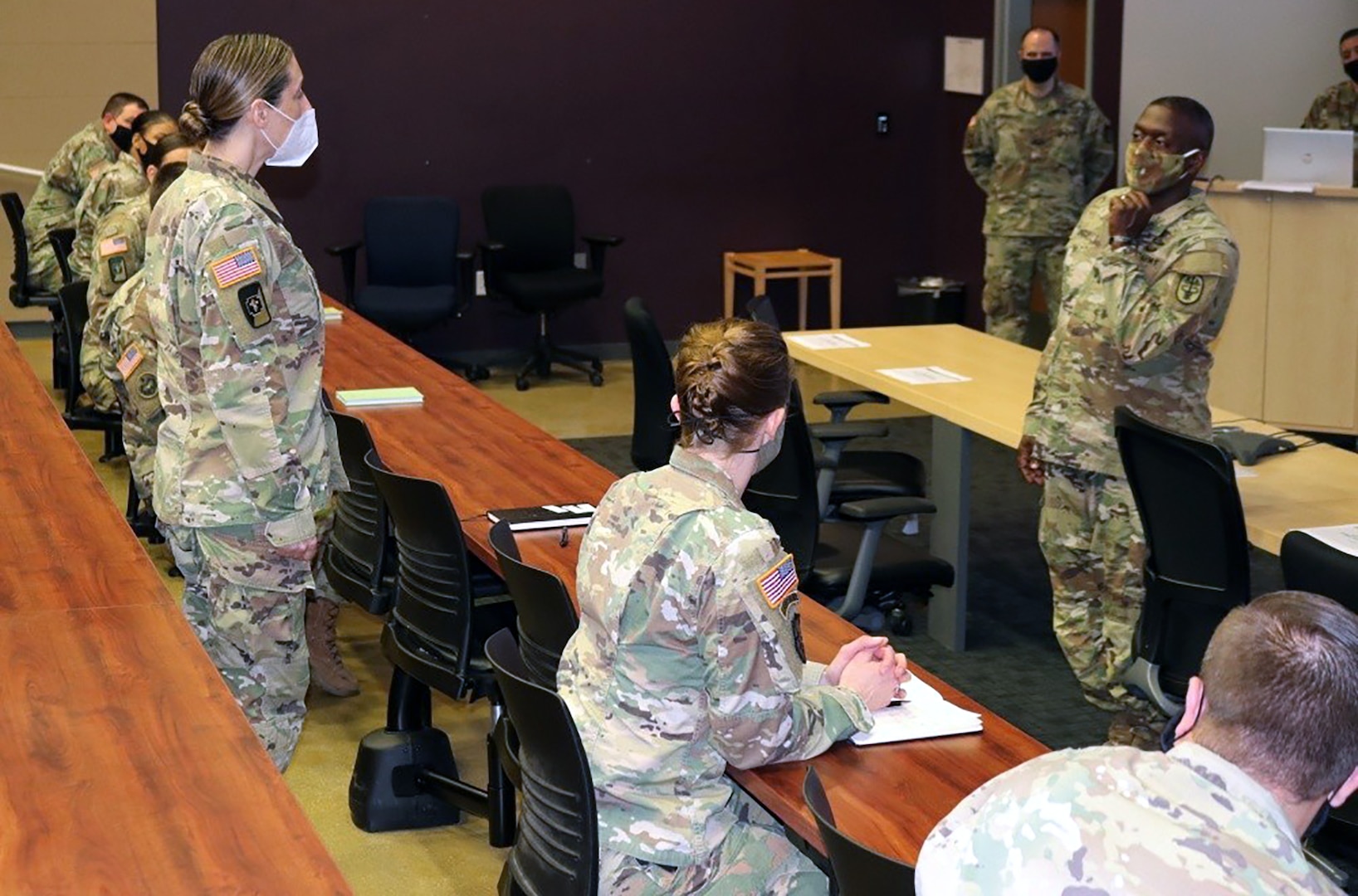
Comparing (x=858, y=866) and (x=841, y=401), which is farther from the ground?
(x=841, y=401)

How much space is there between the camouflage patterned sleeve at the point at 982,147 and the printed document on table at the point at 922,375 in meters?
3.34

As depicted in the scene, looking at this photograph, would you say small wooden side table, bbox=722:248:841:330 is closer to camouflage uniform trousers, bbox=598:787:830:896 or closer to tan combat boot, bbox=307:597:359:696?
tan combat boot, bbox=307:597:359:696

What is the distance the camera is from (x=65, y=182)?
8695mm

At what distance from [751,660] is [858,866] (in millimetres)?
509

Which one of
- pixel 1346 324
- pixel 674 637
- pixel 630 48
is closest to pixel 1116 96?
pixel 1346 324

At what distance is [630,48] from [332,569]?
19.7 feet

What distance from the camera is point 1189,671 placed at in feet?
12.4

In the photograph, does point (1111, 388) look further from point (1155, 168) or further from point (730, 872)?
point (730, 872)

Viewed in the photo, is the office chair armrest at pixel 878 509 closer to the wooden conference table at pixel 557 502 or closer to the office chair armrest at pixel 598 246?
the wooden conference table at pixel 557 502

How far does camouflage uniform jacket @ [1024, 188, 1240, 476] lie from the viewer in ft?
13.6

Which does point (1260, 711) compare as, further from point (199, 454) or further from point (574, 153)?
point (574, 153)

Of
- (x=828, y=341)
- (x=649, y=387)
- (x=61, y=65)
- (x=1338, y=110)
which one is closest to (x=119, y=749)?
(x=649, y=387)

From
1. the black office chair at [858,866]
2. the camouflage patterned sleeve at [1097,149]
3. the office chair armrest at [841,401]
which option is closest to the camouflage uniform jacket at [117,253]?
the office chair armrest at [841,401]

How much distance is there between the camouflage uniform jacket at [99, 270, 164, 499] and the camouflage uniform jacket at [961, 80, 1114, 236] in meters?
4.63
